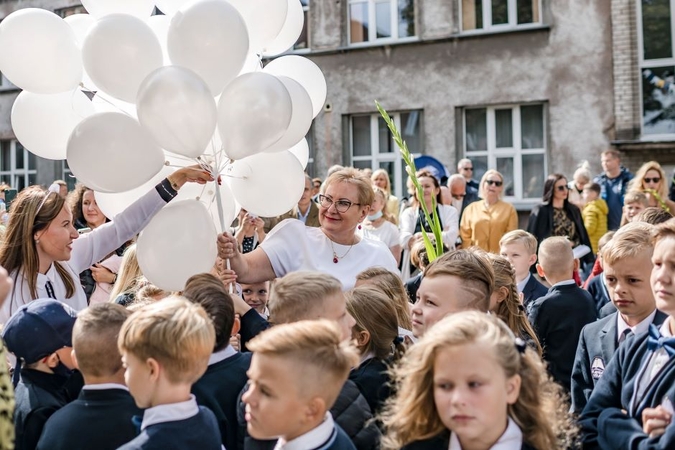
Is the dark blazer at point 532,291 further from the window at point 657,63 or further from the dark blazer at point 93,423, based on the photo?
the window at point 657,63

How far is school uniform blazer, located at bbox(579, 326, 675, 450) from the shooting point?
2.66m

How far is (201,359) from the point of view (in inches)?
106

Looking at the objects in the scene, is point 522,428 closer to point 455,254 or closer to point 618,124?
point 455,254

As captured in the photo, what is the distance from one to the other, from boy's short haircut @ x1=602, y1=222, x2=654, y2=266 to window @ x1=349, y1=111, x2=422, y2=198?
40.2ft

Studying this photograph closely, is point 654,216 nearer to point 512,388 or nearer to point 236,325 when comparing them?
point 236,325

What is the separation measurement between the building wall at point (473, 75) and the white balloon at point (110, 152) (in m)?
11.7

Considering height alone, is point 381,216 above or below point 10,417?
above

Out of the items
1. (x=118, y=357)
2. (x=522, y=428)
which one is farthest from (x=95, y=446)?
(x=522, y=428)

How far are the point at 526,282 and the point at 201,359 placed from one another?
140 inches

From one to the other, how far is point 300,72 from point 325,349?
2.45 m

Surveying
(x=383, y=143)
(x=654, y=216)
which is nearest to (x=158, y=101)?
(x=654, y=216)

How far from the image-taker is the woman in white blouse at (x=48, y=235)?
402 centimetres

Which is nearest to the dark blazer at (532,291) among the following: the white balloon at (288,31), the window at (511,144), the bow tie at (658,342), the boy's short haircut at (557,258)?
the boy's short haircut at (557,258)

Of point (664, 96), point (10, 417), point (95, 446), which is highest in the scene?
point (664, 96)
